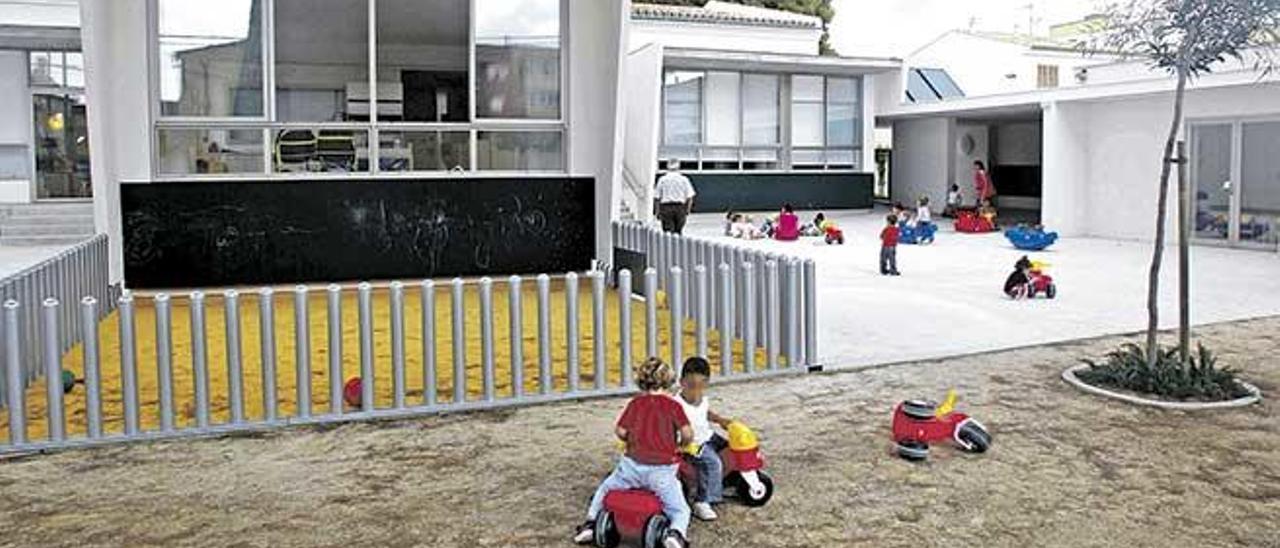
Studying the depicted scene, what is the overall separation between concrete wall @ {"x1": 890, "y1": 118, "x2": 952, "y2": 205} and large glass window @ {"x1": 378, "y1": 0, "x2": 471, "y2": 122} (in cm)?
1965

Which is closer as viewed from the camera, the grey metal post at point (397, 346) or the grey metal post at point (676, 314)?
the grey metal post at point (397, 346)

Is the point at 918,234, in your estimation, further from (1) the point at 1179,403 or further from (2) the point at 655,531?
(2) the point at 655,531

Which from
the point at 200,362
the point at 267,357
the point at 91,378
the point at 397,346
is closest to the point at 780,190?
the point at 397,346

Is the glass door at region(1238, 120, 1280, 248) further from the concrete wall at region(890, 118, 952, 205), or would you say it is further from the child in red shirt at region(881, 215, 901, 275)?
the concrete wall at region(890, 118, 952, 205)

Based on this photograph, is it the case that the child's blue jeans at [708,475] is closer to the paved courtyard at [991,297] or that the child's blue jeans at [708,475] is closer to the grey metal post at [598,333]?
the grey metal post at [598,333]

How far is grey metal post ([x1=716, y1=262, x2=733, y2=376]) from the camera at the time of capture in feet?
25.5

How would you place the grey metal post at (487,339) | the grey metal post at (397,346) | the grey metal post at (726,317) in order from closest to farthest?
1. the grey metal post at (397,346)
2. the grey metal post at (487,339)
3. the grey metal post at (726,317)

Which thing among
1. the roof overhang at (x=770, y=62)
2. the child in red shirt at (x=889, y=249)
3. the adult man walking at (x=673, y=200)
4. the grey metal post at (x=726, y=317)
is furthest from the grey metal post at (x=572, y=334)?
the roof overhang at (x=770, y=62)

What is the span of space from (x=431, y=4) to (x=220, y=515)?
893 cm

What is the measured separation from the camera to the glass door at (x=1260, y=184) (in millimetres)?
18016

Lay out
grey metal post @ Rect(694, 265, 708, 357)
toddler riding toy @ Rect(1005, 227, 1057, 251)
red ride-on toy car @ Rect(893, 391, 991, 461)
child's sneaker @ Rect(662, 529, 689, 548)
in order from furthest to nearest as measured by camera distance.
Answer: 1. toddler riding toy @ Rect(1005, 227, 1057, 251)
2. grey metal post @ Rect(694, 265, 708, 357)
3. red ride-on toy car @ Rect(893, 391, 991, 461)
4. child's sneaker @ Rect(662, 529, 689, 548)

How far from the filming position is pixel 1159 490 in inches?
205

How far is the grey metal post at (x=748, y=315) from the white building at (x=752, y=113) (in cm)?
1620

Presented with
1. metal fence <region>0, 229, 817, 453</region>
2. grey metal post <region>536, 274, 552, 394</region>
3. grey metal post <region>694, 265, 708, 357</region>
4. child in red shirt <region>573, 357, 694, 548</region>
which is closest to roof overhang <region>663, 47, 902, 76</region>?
metal fence <region>0, 229, 817, 453</region>
